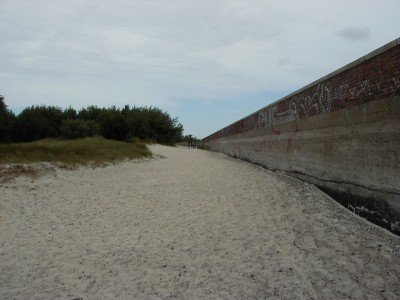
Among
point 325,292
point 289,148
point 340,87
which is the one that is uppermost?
point 340,87

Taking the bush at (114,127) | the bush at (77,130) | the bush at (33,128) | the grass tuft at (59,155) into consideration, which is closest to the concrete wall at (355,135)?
the grass tuft at (59,155)

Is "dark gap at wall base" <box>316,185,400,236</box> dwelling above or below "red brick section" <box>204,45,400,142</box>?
below

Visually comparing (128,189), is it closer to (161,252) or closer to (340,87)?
(161,252)

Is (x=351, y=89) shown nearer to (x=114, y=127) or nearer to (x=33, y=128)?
(x=114, y=127)

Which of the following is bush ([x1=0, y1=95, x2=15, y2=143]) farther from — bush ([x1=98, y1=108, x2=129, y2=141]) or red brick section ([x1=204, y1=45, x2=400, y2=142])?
red brick section ([x1=204, y1=45, x2=400, y2=142])

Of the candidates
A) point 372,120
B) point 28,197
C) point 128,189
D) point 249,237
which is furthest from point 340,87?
point 28,197

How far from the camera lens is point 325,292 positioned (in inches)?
199

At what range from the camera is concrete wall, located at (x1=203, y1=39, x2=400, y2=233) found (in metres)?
6.50

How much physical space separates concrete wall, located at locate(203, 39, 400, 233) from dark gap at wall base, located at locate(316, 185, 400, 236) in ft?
0.05

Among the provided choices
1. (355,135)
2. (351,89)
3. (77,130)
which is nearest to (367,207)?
(355,135)

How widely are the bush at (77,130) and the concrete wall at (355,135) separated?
27.6m

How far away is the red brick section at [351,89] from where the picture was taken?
6.68m

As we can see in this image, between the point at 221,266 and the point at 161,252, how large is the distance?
1.10 meters

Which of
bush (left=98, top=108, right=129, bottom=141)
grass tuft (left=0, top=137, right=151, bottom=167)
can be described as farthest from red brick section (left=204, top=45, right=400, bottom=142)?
bush (left=98, top=108, right=129, bottom=141)
